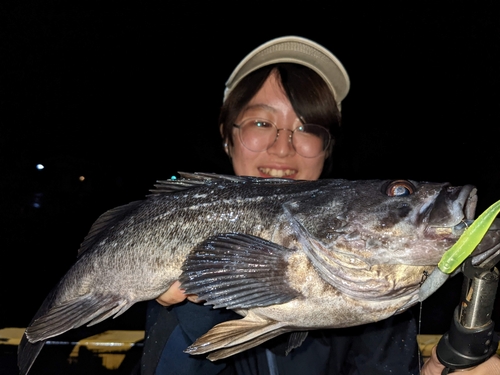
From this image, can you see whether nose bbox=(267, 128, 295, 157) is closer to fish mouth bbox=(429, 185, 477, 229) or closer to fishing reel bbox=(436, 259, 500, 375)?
fish mouth bbox=(429, 185, 477, 229)

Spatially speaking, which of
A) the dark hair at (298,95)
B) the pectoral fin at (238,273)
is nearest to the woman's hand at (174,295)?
the pectoral fin at (238,273)

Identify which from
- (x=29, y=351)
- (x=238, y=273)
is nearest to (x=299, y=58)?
(x=238, y=273)

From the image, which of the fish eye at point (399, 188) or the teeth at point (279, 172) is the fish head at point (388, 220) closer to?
the fish eye at point (399, 188)

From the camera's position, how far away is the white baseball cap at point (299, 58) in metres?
2.91

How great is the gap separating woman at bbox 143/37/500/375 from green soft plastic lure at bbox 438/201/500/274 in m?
0.79

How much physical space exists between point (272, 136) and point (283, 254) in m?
1.30

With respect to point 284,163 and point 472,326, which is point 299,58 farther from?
point 472,326

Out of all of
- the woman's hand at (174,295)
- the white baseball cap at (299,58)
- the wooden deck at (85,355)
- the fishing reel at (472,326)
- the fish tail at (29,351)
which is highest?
the white baseball cap at (299,58)

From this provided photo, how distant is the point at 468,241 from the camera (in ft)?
4.28

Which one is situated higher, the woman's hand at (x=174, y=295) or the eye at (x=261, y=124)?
the eye at (x=261, y=124)

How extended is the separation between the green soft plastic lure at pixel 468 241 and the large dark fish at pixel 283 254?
0.29 ft

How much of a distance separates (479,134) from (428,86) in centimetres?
381

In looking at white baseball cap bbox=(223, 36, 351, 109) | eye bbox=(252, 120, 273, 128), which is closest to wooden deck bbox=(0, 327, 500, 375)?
eye bbox=(252, 120, 273, 128)

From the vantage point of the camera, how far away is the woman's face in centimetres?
273
